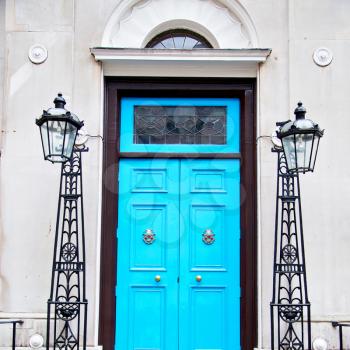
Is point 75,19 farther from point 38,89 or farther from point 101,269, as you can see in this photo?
point 101,269

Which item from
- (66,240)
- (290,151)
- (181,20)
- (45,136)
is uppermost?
(181,20)

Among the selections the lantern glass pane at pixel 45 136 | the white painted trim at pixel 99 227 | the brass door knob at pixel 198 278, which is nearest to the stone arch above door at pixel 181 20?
the white painted trim at pixel 99 227

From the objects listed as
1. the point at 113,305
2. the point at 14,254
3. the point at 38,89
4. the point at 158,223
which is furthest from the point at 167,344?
the point at 38,89

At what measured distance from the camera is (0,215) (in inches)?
242

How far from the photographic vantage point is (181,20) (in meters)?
6.56

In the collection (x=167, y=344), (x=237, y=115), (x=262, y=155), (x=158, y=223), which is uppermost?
(x=237, y=115)

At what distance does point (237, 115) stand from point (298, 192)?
50.3 inches

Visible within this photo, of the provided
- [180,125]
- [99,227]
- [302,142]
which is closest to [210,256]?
[99,227]

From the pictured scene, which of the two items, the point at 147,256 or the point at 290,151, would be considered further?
the point at 147,256

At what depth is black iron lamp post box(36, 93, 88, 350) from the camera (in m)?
5.31

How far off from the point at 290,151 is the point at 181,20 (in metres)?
2.24

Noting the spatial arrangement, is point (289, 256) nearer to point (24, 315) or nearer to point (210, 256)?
point (210, 256)

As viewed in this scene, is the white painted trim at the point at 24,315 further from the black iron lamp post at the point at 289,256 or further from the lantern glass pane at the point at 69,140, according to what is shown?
the black iron lamp post at the point at 289,256

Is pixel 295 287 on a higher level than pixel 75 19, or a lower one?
lower
